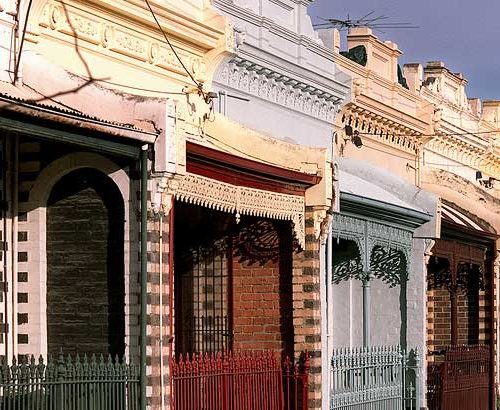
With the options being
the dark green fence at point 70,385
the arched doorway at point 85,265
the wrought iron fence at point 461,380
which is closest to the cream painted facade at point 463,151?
the wrought iron fence at point 461,380

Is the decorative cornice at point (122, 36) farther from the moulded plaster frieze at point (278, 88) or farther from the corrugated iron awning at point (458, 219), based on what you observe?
the corrugated iron awning at point (458, 219)

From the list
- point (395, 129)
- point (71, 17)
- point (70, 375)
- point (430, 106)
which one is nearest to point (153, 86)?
point (71, 17)

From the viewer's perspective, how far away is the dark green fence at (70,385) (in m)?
12.4

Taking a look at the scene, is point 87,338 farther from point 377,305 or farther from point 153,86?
point 377,305

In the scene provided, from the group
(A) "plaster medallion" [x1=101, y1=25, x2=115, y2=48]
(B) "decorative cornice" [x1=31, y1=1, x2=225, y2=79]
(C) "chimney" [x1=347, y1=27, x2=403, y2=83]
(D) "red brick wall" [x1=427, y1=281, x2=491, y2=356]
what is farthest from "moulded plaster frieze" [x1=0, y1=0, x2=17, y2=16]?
(C) "chimney" [x1=347, y1=27, x2=403, y2=83]

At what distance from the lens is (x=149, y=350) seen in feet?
46.2

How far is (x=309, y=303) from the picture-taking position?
18266 mm

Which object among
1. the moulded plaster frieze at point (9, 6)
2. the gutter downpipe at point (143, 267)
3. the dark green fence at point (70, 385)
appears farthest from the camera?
the moulded plaster frieze at point (9, 6)

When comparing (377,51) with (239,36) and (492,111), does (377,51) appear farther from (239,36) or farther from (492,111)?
(492,111)

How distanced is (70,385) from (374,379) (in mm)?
8417

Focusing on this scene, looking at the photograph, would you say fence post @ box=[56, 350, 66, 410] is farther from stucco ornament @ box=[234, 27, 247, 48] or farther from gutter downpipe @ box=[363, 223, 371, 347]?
gutter downpipe @ box=[363, 223, 371, 347]

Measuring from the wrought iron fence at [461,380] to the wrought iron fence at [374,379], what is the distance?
108 cm

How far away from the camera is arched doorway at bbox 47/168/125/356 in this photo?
46.9 ft

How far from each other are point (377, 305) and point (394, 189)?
1.98 m
